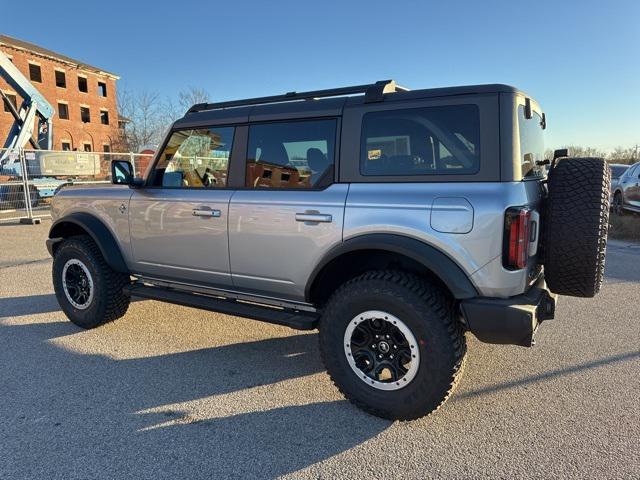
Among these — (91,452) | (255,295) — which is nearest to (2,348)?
(91,452)

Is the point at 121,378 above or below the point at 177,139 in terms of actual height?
below

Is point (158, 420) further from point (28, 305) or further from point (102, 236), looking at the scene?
point (28, 305)

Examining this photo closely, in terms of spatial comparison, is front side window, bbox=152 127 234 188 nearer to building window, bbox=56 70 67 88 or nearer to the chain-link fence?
the chain-link fence

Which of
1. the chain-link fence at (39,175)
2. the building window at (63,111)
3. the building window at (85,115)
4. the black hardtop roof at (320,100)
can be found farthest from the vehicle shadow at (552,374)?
the building window at (85,115)

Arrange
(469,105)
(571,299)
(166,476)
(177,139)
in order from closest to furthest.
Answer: (166,476), (469,105), (177,139), (571,299)

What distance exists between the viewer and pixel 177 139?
409 centimetres

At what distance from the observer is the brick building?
123 feet

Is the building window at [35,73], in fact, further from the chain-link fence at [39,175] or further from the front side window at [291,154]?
the front side window at [291,154]

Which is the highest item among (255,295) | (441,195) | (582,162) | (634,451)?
(582,162)

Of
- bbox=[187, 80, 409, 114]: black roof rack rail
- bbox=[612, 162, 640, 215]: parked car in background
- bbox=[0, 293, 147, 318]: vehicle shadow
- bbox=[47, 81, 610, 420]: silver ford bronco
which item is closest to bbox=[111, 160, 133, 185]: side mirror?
bbox=[47, 81, 610, 420]: silver ford bronco

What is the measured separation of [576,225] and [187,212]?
112 inches

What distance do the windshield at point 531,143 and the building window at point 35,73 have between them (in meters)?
45.6

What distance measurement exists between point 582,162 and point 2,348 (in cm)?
479

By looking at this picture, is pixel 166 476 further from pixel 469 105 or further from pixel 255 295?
pixel 469 105
